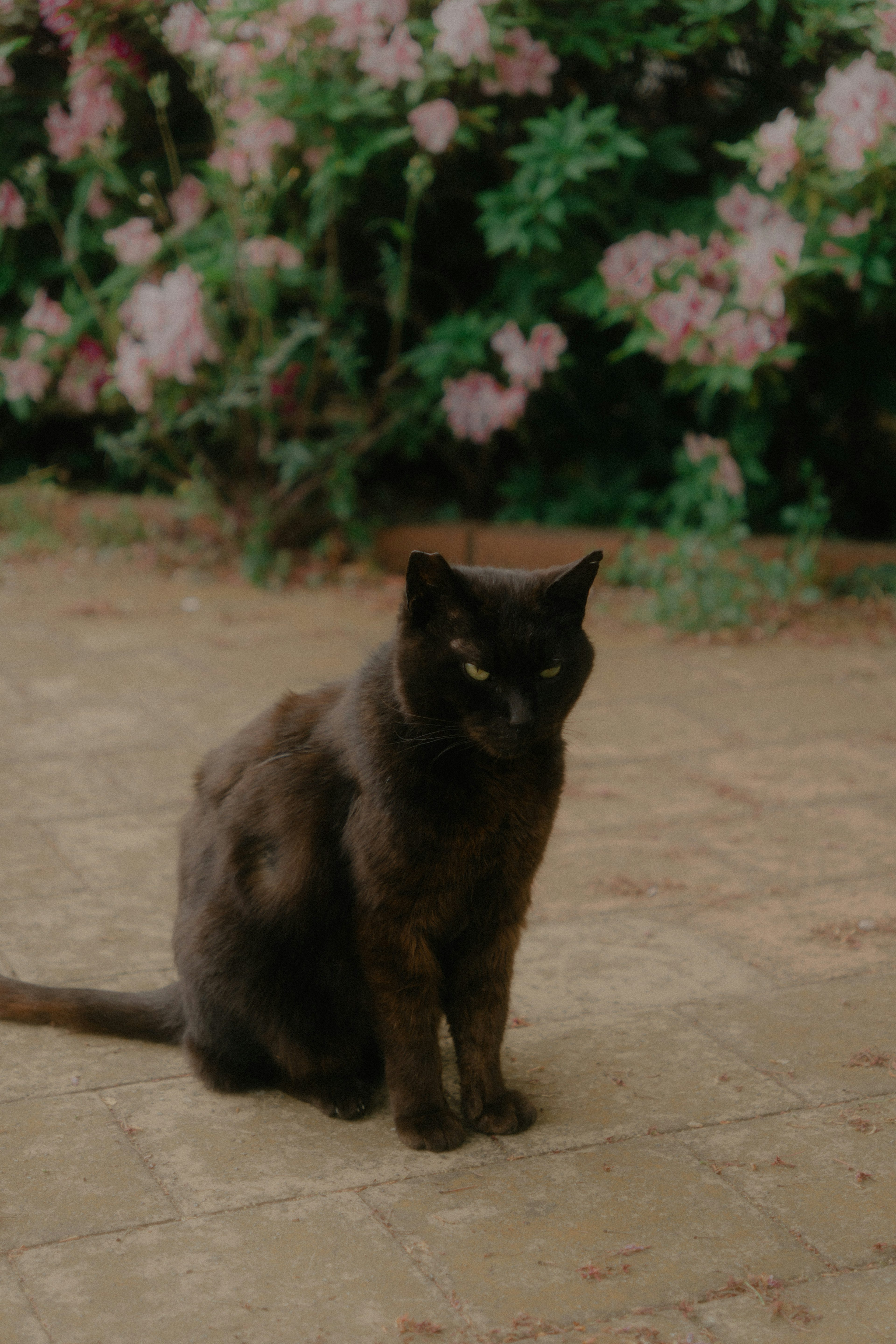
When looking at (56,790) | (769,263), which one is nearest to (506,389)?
(769,263)

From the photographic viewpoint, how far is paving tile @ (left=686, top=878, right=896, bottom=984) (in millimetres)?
3131

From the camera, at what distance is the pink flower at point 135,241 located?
5941mm

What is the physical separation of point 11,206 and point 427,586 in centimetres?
472

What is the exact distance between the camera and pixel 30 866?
357 cm

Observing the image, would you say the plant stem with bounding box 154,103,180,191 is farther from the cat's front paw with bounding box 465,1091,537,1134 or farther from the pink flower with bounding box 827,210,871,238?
the cat's front paw with bounding box 465,1091,537,1134

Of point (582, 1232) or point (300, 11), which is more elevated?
point (300, 11)

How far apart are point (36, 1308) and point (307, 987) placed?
0.70m

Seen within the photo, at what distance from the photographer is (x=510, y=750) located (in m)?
2.38

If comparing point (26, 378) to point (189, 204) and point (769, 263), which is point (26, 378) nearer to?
point (189, 204)

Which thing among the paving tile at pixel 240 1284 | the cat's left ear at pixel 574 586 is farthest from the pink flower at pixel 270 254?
the paving tile at pixel 240 1284

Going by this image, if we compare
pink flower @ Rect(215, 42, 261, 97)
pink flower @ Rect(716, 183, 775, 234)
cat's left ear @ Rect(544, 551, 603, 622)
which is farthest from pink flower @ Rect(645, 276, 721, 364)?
cat's left ear @ Rect(544, 551, 603, 622)

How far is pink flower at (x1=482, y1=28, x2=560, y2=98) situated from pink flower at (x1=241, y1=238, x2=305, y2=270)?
959 millimetres

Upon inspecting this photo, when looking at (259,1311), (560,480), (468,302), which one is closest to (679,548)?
(560,480)

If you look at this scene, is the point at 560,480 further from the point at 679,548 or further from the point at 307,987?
the point at 307,987
